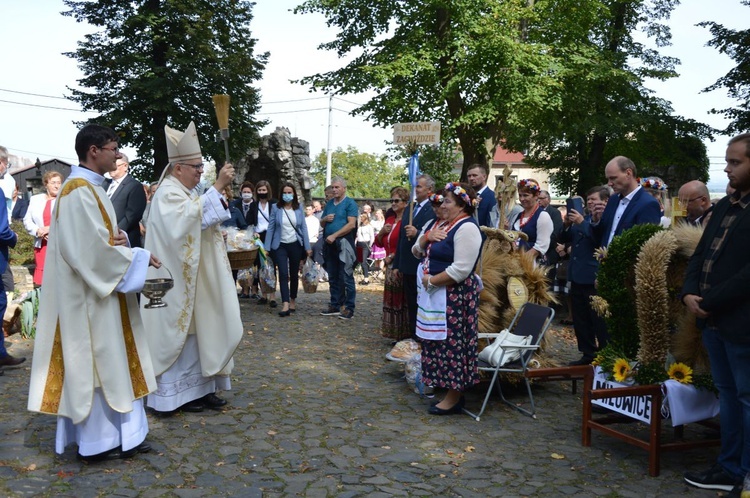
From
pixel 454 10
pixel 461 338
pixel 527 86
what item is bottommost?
pixel 461 338

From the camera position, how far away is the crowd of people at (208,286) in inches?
165

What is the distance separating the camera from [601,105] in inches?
1000

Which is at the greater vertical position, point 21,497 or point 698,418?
point 698,418

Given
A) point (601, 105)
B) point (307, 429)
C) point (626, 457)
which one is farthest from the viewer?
point (601, 105)

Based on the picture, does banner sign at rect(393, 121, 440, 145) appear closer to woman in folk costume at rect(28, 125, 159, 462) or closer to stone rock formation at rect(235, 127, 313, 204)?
woman in folk costume at rect(28, 125, 159, 462)

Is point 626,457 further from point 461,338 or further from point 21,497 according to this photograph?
point 21,497

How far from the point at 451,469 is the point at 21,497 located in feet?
8.48

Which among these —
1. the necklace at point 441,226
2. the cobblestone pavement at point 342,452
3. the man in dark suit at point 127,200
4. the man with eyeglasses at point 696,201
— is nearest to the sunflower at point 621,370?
the cobblestone pavement at point 342,452

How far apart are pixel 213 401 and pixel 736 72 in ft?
71.8

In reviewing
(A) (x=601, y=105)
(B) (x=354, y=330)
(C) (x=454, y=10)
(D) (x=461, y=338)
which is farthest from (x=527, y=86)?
(D) (x=461, y=338)

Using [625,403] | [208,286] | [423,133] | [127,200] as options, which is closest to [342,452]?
[208,286]

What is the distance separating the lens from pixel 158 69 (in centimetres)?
2405

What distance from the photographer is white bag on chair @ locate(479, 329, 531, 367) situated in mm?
5850

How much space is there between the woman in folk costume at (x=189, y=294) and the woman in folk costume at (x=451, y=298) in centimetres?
160
